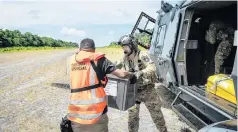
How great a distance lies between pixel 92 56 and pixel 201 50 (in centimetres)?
490

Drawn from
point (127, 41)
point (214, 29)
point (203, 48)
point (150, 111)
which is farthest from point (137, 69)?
point (203, 48)

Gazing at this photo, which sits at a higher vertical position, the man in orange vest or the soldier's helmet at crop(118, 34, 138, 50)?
the soldier's helmet at crop(118, 34, 138, 50)

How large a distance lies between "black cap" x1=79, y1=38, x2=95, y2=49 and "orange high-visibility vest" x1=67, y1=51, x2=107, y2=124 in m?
0.08

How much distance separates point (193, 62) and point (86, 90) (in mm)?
4416

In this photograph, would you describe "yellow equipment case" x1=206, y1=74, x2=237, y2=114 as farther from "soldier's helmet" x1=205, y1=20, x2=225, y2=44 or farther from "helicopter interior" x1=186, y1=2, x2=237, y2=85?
"soldier's helmet" x1=205, y1=20, x2=225, y2=44

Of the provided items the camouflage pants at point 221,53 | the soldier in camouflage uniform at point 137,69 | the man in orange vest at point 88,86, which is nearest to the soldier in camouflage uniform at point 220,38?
the camouflage pants at point 221,53

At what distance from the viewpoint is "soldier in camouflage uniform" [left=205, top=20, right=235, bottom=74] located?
7.75m

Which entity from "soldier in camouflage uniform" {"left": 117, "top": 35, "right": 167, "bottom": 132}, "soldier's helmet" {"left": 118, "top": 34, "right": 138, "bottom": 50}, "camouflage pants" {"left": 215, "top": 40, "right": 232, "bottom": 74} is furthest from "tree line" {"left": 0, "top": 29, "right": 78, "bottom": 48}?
"soldier's helmet" {"left": 118, "top": 34, "right": 138, "bottom": 50}

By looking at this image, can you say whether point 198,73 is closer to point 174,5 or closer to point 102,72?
point 174,5

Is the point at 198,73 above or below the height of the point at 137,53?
below

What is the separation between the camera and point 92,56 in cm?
414

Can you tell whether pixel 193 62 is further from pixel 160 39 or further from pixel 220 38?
pixel 160 39

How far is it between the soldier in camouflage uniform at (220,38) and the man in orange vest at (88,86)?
422cm

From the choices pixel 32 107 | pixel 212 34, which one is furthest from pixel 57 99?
pixel 212 34
